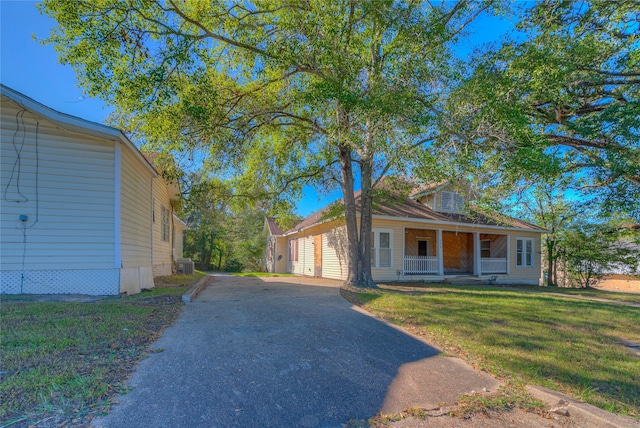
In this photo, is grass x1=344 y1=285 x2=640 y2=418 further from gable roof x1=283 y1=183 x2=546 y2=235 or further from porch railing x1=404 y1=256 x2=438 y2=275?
porch railing x1=404 y1=256 x2=438 y2=275

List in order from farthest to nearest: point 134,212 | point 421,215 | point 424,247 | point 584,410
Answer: point 424,247 → point 421,215 → point 134,212 → point 584,410

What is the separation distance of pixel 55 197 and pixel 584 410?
9135mm

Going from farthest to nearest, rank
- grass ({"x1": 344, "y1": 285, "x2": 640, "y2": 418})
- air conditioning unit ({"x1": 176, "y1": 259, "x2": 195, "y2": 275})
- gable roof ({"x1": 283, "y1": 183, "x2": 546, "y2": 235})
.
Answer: air conditioning unit ({"x1": 176, "y1": 259, "x2": 195, "y2": 275}) → gable roof ({"x1": 283, "y1": 183, "x2": 546, "y2": 235}) → grass ({"x1": 344, "y1": 285, "x2": 640, "y2": 418})

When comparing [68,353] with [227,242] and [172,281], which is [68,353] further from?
[227,242]

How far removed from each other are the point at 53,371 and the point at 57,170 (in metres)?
5.62

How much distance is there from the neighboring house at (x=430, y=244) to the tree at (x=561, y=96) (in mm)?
4311

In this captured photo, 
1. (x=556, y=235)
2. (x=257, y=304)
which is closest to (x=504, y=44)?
(x=257, y=304)

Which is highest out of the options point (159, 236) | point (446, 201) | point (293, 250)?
point (446, 201)

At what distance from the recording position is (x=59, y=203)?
6.97 m

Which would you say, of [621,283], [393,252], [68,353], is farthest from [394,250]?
[621,283]

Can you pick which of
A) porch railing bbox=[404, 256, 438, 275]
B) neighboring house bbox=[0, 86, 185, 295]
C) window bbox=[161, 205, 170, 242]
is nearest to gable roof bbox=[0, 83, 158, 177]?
neighboring house bbox=[0, 86, 185, 295]

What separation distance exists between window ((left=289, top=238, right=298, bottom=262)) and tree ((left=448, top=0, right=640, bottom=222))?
15.2 metres

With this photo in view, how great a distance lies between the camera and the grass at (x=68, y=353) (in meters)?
2.49

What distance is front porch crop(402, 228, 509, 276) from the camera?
15.1 metres
